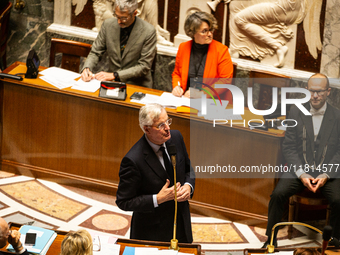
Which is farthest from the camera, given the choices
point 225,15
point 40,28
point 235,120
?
point 40,28

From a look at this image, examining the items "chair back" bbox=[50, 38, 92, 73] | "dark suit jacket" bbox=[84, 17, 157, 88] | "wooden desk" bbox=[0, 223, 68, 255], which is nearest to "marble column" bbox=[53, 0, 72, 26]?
"chair back" bbox=[50, 38, 92, 73]

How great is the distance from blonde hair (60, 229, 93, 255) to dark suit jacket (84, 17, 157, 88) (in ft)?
9.91

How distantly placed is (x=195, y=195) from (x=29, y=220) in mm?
1568

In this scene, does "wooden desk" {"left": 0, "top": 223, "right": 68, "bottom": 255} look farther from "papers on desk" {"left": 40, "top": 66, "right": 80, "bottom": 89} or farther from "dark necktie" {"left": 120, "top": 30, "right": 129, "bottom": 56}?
"dark necktie" {"left": 120, "top": 30, "right": 129, "bottom": 56}

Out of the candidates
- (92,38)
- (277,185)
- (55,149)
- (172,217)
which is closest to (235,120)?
(277,185)

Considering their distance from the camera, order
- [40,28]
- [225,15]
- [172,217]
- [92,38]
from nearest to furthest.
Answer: [172,217], [225,15], [92,38], [40,28]

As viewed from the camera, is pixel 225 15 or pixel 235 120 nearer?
pixel 235 120

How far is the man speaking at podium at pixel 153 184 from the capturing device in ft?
8.47

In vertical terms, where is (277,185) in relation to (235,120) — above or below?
below

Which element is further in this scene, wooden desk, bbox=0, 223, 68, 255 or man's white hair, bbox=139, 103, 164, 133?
man's white hair, bbox=139, 103, 164, 133

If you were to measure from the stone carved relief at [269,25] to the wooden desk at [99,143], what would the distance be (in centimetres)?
144

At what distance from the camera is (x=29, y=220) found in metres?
4.00

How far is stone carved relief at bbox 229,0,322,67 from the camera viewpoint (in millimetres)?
5137

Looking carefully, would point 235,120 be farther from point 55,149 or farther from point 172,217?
point 55,149
